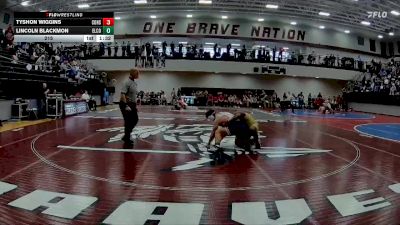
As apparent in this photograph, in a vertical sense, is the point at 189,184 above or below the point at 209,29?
below

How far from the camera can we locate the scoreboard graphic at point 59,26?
14.1 m

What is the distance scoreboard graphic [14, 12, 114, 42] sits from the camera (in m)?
14.1

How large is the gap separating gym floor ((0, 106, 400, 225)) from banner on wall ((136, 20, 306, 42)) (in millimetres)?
28842

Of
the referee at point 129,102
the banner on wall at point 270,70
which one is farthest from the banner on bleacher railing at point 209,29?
the referee at point 129,102

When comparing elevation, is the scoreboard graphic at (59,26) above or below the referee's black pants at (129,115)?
above

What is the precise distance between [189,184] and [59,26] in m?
11.5

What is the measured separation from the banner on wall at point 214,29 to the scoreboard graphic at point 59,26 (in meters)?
22.7

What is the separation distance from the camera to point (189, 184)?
510 cm

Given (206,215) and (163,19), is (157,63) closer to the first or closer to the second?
(163,19)

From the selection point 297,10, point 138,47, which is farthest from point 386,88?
point 138,47

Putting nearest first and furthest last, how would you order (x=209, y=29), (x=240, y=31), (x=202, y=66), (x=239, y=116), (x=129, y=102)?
(x=239, y=116), (x=129, y=102), (x=202, y=66), (x=209, y=29), (x=240, y=31)

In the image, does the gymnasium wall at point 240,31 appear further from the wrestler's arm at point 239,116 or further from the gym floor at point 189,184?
the wrestler's arm at point 239,116

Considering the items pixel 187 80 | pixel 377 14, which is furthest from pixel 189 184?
pixel 377 14

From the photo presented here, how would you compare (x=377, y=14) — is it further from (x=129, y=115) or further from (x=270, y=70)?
(x=129, y=115)
